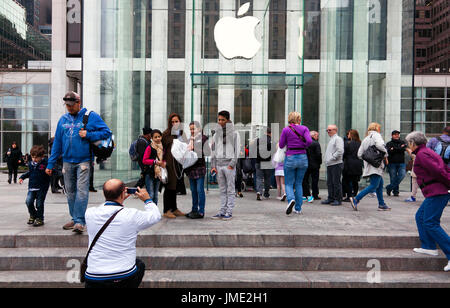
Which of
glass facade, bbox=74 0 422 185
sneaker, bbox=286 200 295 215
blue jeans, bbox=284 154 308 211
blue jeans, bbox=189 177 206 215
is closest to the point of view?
blue jeans, bbox=189 177 206 215

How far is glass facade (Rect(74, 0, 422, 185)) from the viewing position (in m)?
12.1

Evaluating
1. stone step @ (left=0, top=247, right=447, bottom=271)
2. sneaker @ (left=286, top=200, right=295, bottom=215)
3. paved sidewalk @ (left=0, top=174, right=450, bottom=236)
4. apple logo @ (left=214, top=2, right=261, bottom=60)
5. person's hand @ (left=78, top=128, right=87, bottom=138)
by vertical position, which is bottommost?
stone step @ (left=0, top=247, right=447, bottom=271)

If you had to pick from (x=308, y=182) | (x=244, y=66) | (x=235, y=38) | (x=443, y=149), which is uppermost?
(x=235, y=38)

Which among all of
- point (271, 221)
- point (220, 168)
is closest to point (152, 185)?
point (220, 168)

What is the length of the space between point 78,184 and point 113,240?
2.80 meters

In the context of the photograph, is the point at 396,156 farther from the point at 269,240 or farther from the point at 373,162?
the point at 269,240

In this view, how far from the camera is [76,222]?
5.62m

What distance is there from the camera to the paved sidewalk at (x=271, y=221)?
5801 millimetres

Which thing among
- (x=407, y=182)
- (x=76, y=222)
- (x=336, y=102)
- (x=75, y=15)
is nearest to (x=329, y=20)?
(x=336, y=102)

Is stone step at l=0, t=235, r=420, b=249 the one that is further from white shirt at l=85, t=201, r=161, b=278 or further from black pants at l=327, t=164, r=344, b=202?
black pants at l=327, t=164, r=344, b=202

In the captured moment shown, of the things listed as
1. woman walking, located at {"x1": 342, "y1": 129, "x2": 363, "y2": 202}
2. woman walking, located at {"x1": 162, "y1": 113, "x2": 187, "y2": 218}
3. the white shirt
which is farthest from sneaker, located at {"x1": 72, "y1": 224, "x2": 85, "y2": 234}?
woman walking, located at {"x1": 342, "y1": 129, "x2": 363, "y2": 202}

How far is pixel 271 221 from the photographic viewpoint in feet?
21.7

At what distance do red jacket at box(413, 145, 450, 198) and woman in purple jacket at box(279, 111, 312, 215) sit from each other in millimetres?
2456
